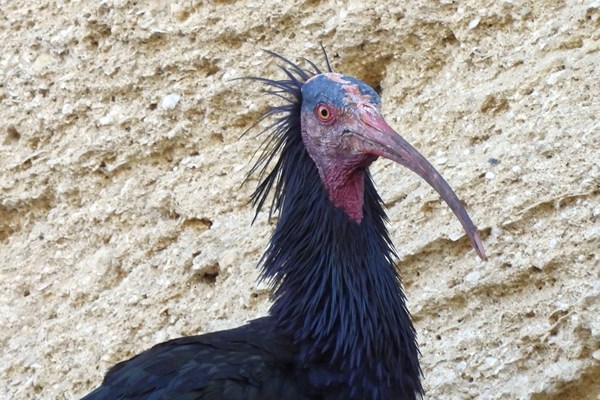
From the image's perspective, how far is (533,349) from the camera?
15.2 ft

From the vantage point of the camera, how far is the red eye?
3842mm

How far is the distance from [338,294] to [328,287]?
48 millimetres

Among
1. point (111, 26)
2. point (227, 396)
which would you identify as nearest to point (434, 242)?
point (227, 396)

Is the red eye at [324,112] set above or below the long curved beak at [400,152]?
above

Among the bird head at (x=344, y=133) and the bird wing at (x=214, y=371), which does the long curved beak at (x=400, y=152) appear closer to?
the bird head at (x=344, y=133)

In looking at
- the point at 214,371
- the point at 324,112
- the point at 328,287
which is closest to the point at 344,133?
the point at 324,112

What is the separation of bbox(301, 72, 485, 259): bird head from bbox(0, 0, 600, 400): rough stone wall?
1.05 m

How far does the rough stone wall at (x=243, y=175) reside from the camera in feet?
15.5

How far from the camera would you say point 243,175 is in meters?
5.91

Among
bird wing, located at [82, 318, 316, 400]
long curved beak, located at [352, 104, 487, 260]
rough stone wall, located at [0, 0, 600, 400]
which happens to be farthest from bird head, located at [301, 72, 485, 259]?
rough stone wall, located at [0, 0, 600, 400]

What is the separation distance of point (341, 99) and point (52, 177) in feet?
10.0

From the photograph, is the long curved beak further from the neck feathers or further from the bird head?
the neck feathers

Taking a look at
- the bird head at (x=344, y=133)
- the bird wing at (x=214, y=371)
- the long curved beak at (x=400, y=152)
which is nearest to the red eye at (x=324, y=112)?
the bird head at (x=344, y=133)

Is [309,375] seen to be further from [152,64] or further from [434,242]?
[152,64]
